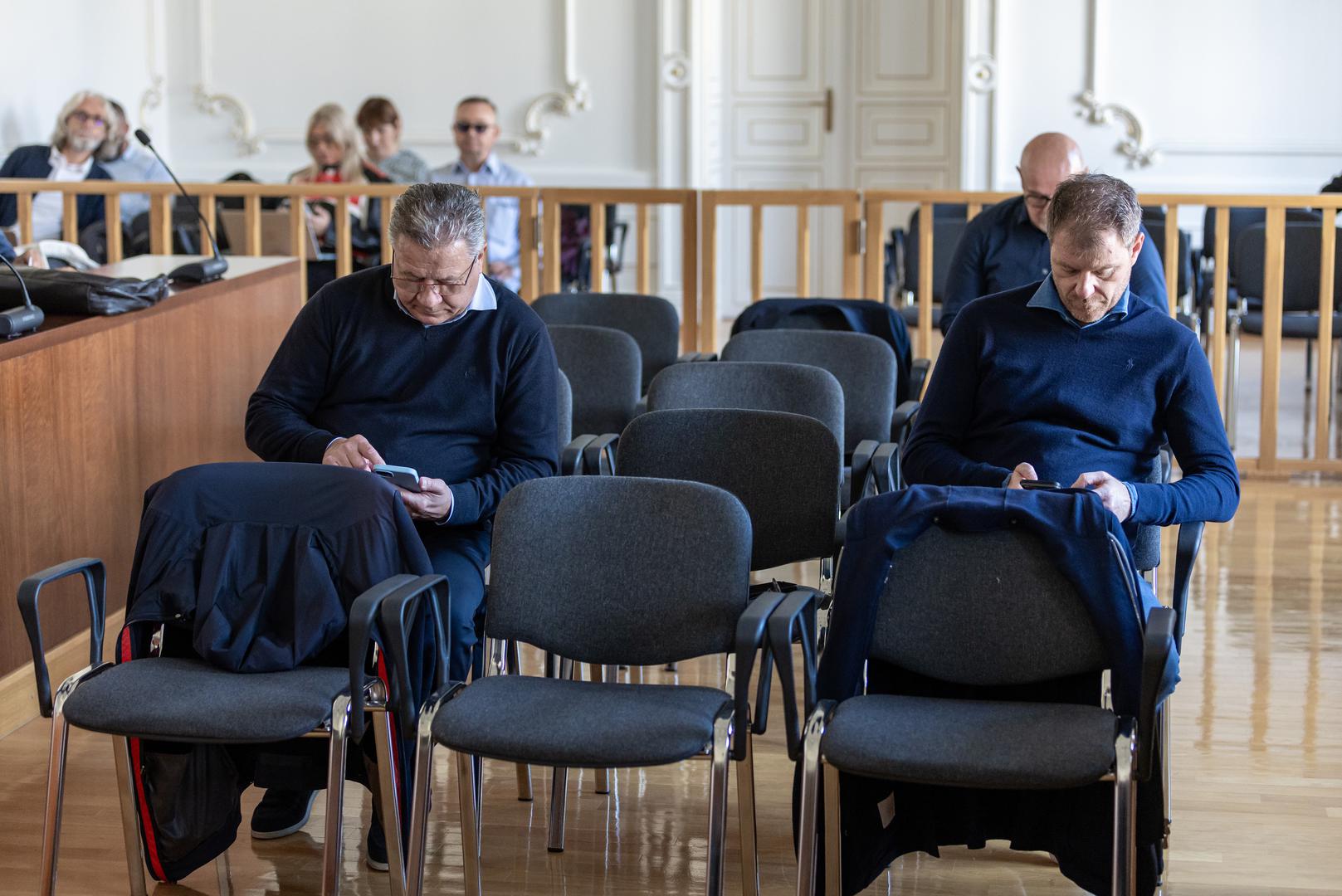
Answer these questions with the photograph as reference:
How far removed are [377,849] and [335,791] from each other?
20.4 inches

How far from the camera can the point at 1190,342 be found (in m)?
2.97

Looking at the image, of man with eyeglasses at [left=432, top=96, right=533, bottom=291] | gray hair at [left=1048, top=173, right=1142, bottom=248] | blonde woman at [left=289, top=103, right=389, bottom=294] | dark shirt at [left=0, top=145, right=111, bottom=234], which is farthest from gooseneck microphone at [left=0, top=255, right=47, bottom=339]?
dark shirt at [left=0, top=145, right=111, bottom=234]

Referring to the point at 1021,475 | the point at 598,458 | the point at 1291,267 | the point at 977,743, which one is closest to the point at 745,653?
the point at 977,743

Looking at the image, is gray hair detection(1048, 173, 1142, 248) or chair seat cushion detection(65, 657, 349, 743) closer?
chair seat cushion detection(65, 657, 349, 743)

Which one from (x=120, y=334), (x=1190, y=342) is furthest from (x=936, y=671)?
(x=120, y=334)

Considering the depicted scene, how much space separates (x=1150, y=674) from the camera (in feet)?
7.70

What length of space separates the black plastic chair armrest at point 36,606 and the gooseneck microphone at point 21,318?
103 centimetres

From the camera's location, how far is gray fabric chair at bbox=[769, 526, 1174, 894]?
233cm

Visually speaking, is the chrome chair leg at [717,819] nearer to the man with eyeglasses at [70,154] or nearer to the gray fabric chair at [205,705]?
the gray fabric chair at [205,705]

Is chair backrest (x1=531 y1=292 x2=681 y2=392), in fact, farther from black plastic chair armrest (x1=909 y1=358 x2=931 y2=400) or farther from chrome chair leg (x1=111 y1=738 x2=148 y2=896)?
chrome chair leg (x1=111 y1=738 x2=148 y2=896)

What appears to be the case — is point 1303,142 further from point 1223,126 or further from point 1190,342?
point 1190,342

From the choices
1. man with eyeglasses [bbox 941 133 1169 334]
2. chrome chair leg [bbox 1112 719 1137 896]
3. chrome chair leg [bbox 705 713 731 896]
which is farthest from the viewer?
man with eyeglasses [bbox 941 133 1169 334]

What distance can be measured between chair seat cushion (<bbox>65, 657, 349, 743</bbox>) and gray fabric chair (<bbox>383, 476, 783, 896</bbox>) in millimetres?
166

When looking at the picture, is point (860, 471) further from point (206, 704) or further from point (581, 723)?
point (206, 704)
